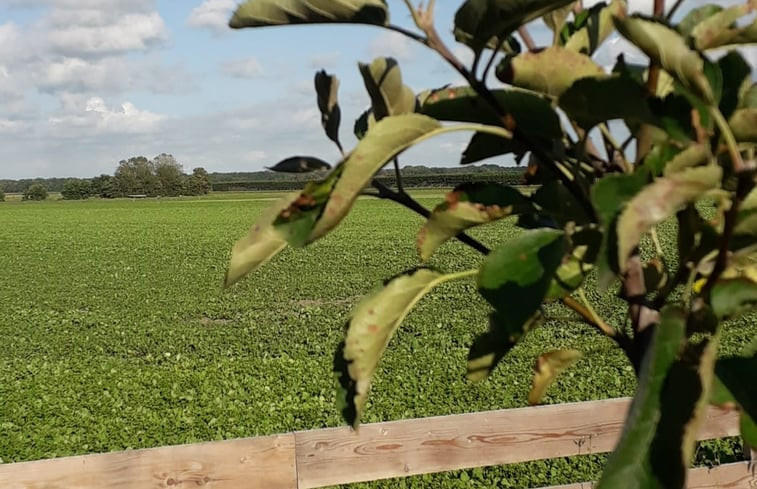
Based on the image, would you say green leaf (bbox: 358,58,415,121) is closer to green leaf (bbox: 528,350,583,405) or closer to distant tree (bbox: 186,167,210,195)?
green leaf (bbox: 528,350,583,405)

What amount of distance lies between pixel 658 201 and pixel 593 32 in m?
0.31

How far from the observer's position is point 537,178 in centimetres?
72

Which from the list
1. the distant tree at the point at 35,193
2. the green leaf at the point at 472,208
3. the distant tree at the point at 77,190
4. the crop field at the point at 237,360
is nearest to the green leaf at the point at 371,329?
the green leaf at the point at 472,208

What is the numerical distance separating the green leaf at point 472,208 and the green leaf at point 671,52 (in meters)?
0.20

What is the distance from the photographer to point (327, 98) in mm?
706

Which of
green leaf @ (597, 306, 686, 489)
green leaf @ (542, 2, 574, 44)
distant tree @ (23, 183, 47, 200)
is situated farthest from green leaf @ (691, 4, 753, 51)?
distant tree @ (23, 183, 47, 200)

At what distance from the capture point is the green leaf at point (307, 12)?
0.56m

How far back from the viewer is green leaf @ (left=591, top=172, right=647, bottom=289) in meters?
0.42

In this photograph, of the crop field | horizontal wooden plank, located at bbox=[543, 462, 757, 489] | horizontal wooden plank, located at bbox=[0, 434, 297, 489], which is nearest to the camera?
horizontal wooden plank, located at bbox=[0, 434, 297, 489]

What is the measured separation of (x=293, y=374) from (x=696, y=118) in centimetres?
687

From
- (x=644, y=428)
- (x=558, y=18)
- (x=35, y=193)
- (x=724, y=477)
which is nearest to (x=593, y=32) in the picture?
(x=558, y=18)

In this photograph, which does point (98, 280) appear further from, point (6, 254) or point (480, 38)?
point (480, 38)

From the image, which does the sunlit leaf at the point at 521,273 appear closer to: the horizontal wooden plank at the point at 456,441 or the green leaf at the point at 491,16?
the green leaf at the point at 491,16

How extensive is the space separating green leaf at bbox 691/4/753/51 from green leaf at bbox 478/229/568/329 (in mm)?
181
